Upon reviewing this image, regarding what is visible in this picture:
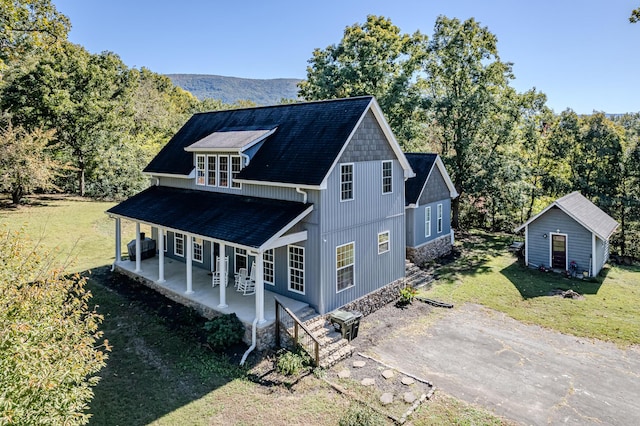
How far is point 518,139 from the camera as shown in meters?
27.4

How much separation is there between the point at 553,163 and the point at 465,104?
31.8 ft

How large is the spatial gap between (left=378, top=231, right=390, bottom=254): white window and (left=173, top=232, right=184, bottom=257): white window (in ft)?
31.1

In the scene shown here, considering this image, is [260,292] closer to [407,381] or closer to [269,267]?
[269,267]

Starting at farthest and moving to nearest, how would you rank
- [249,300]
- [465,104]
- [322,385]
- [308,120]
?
[465,104] < [308,120] < [249,300] < [322,385]

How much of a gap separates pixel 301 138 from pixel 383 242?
17.2 feet

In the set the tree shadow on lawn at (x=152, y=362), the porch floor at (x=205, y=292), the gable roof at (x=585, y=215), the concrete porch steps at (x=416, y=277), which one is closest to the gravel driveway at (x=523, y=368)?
the porch floor at (x=205, y=292)

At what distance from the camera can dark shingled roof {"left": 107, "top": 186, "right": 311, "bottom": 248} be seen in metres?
12.3

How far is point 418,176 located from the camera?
2194 cm

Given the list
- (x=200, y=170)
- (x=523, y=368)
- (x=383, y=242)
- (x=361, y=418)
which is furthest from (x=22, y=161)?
(x=523, y=368)

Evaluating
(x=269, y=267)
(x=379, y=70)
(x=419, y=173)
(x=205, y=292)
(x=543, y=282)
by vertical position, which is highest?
(x=379, y=70)

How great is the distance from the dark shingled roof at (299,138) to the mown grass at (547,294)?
27.0ft

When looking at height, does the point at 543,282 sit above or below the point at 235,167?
below

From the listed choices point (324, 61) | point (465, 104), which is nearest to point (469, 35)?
point (465, 104)

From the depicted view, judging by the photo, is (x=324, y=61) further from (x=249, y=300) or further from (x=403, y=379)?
(x=403, y=379)
